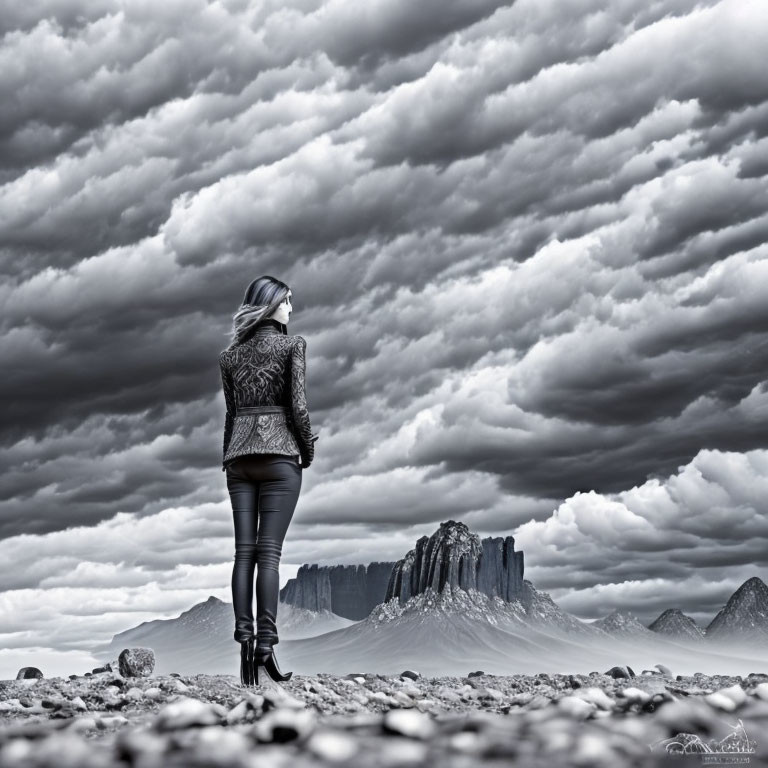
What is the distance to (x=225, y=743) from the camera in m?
4.14

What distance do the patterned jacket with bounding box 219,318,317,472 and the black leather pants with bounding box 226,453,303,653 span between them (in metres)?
0.16

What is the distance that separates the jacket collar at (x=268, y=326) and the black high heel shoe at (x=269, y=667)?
3.97 m

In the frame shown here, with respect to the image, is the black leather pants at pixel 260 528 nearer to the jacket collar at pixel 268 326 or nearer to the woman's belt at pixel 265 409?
the woman's belt at pixel 265 409

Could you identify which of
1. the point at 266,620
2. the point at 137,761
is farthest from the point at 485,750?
the point at 266,620

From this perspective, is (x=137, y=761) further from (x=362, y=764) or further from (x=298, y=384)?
(x=298, y=384)

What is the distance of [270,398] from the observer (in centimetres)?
1105

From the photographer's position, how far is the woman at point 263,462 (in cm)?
1067

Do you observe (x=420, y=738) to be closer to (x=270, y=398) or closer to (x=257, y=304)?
(x=270, y=398)

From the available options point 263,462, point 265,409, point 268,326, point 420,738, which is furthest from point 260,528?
point 420,738

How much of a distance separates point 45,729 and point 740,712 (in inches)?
166

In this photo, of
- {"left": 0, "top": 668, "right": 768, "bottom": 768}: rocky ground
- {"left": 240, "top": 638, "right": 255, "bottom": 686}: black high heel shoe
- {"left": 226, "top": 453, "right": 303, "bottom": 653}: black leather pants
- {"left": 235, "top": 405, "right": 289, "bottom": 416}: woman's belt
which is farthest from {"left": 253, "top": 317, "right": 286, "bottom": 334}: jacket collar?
{"left": 0, "top": 668, "right": 768, "bottom": 768}: rocky ground

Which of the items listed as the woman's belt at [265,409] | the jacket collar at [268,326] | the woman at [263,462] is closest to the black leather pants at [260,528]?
the woman at [263,462]

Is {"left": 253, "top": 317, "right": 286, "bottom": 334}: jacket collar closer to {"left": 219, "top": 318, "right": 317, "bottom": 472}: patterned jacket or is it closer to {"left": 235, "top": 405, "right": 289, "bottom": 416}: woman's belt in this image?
{"left": 219, "top": 318, "right": 317, "bottom": 472}: patterned jacket

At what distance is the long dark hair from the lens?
11.3 metres
